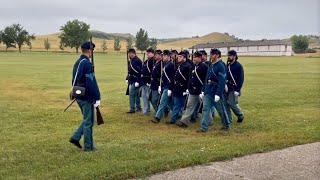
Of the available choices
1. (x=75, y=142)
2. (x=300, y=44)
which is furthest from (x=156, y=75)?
(x=300, y=44)

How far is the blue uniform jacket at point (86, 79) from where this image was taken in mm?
9234

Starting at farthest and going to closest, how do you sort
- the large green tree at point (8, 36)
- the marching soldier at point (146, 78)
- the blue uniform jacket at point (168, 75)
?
the large green tree at point (8, 36)
the marching soldier at point (146, 78)
the blue uniform jacket at point (168, 75)

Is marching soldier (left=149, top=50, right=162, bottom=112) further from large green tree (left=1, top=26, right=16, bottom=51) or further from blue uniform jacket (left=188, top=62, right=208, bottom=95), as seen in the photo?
large green tree (left=1, top=26, right=16, bottom=51)

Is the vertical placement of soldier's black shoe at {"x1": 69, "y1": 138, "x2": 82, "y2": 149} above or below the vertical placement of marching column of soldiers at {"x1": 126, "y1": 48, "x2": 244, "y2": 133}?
below

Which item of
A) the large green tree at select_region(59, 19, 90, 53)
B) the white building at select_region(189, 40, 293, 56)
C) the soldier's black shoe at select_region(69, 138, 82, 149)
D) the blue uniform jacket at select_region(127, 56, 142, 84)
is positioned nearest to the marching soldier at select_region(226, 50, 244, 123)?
the blue uniform jacket at select_region(127, 56, 142, 84)

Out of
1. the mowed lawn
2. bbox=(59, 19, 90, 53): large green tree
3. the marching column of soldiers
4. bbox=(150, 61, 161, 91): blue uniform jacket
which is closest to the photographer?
the mowed lawn

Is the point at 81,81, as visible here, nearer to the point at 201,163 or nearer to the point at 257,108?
the point at 201,163

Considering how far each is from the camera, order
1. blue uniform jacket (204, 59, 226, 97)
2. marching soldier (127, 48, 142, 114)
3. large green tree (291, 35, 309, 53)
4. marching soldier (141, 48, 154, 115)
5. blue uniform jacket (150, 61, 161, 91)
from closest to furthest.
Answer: blue uniform jacket (204, 59, 226, 97), blue uniform jacket (150, 61, 161, 91), marching soldier (141, 48, 154, 115), marching soldier (127, 48, 142, 114), large green tree (291, 35, 309, 53)

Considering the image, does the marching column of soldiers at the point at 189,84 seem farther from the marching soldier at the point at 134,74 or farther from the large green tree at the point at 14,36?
the large green tree at the point at 14,36

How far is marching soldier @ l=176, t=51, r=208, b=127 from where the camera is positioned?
12.5m

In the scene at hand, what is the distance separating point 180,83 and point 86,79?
4.21 metres

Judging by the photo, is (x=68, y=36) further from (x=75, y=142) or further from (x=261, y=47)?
(x=75, y=142)

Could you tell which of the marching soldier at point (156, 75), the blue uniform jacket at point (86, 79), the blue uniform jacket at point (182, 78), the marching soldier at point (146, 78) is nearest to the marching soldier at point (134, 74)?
the marching soldier at point (146, 78)

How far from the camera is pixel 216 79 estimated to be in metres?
11.6
